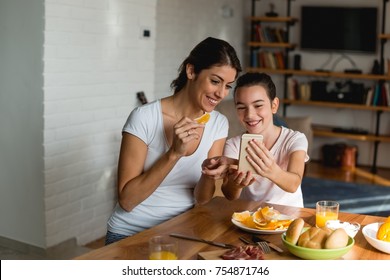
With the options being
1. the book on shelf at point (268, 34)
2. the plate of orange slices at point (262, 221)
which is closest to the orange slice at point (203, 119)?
the plate of orange slices at point (262, 221)

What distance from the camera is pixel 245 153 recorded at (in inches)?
75.8

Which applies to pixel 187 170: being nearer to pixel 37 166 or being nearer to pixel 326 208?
pixel 326 208

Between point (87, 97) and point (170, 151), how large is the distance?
5.87 feet

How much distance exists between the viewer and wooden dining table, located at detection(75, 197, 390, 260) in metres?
1.62

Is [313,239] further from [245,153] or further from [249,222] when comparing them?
[245,153]

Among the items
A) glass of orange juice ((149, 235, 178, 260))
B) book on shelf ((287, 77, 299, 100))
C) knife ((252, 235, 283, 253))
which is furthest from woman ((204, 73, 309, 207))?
book on shelf ((287, 77, 299, 100))

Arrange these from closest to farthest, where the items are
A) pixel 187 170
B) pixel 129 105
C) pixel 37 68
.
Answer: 1. pixel 187 170
2. pixel 37 68
3. pixel 129 105

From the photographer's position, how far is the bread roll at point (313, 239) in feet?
5.18

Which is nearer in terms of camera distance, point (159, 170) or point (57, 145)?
point (159, 170)

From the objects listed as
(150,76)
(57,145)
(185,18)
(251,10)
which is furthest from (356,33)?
(57,145)

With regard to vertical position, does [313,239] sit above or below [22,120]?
below

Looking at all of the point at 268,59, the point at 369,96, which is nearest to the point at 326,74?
the point at 369,96

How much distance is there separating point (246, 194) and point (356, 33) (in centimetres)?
504

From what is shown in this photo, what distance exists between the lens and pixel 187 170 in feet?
7.33
